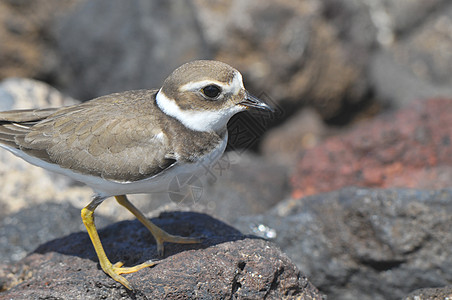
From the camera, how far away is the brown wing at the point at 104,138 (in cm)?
536

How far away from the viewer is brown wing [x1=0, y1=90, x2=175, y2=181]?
17.6 feet

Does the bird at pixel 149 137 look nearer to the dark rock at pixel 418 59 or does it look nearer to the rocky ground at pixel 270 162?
the rocky ground at pixel 270 162

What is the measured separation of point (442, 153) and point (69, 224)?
6.17 meters

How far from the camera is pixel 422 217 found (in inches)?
268

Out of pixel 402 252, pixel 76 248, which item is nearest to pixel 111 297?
pixel 76 248

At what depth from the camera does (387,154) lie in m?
9.38

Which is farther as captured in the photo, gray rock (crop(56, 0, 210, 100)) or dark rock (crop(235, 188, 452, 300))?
gray rock (crop(56, 0, 210, 100))

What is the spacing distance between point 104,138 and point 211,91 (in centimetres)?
121

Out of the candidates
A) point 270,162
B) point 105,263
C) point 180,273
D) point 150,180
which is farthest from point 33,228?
point 270,162

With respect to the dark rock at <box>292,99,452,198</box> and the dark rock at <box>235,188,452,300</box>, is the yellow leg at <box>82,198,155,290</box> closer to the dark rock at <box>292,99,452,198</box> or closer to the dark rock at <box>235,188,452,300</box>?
the dark rock at <box>235,188,452,300</box>

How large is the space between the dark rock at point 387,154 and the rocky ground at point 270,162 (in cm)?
3

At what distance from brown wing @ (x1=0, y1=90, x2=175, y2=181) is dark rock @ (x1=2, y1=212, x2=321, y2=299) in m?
0.99

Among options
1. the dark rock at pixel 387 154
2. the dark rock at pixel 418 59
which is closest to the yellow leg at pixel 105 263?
the dark rock at pixel 387 154

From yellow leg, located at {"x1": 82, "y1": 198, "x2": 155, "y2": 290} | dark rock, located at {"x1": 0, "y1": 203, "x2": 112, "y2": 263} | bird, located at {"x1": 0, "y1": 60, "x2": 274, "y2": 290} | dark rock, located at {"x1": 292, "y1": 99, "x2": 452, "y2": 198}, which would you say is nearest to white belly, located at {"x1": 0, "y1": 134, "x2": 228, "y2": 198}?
bird, located at {"x1": 0, "y1": 60, "x2": 274, "y2": 290}
